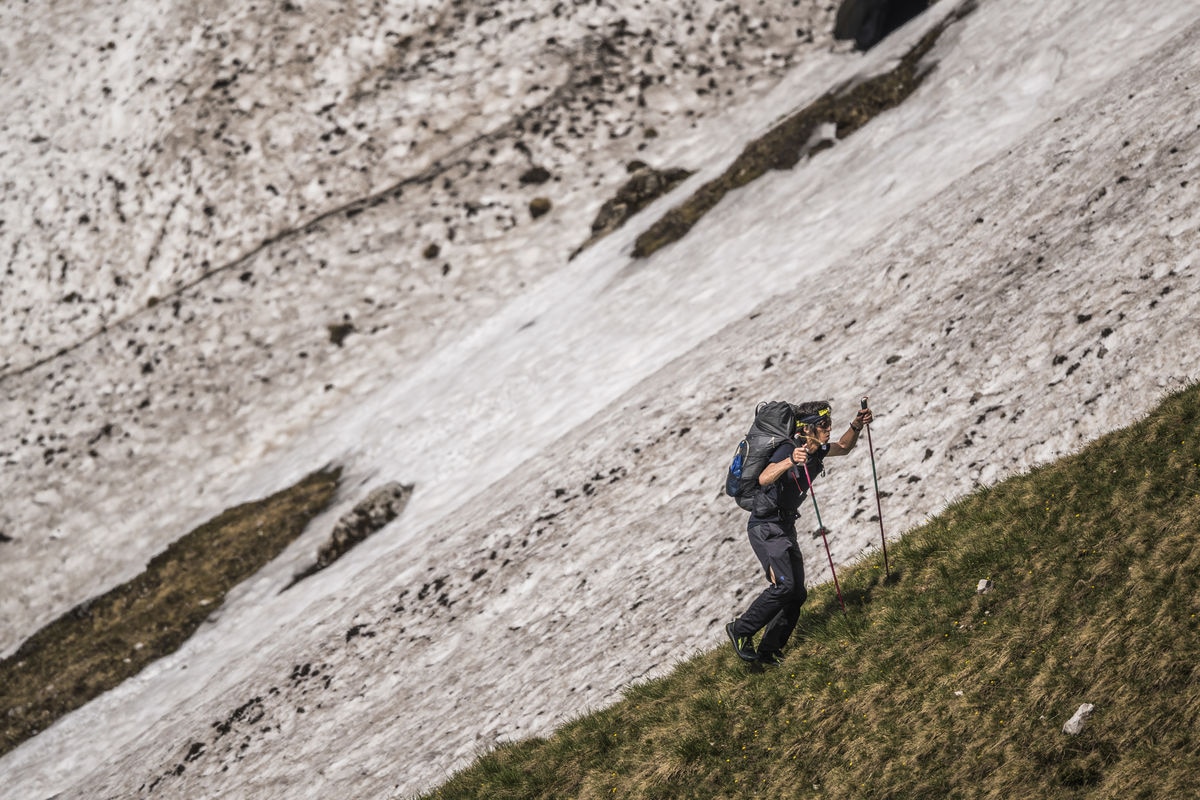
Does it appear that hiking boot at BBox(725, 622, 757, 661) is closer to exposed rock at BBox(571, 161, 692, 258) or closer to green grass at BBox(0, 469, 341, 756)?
green grass at BBox(0, 469, 341, 756)

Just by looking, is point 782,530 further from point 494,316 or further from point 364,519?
point 494,316

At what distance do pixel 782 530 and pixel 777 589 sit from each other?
0.70 m

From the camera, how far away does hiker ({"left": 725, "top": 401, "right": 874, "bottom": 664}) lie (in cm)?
1209

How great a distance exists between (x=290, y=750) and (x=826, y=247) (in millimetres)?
17773

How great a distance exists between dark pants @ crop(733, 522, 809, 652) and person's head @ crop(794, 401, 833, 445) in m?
1.11

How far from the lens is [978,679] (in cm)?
1065

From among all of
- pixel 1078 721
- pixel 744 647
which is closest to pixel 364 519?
pixel 744 647

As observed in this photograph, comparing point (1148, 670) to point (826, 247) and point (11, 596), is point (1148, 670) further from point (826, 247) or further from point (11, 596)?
point (11, 596)

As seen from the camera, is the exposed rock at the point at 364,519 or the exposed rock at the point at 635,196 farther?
the exposed rock at the point at 635,196

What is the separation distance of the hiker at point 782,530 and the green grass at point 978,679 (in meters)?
0.47

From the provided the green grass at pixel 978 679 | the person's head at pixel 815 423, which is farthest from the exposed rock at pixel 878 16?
the person's head at pixel 815 423

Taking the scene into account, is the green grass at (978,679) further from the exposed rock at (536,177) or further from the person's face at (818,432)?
the exposed rock at (536,177)

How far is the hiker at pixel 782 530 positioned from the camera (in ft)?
39.7

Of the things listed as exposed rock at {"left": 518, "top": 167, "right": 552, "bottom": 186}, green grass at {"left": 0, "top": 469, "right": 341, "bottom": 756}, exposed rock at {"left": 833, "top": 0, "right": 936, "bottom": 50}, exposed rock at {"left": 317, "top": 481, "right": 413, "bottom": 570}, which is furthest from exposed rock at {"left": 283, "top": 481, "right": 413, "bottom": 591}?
exposed rock at {"left": 833, "top": 0, "right": 936, "bottom": 50}
